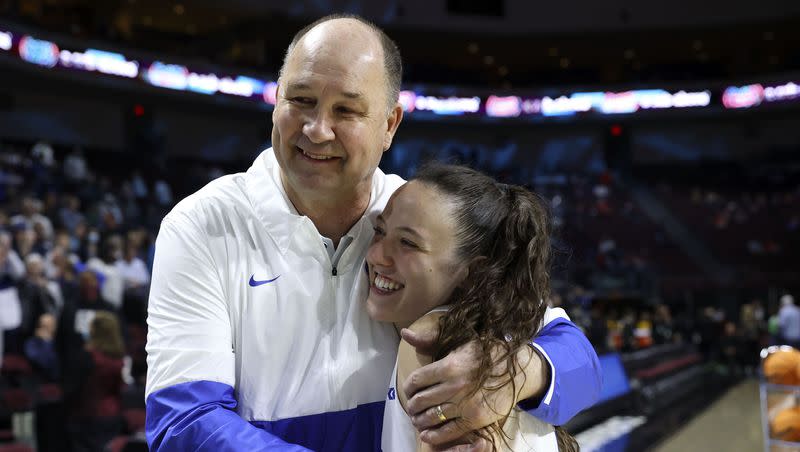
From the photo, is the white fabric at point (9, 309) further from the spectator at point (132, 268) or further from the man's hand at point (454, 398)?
the man's hand at point (454, 398)

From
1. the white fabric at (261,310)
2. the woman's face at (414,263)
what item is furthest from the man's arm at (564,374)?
the white fabric at (261,310)

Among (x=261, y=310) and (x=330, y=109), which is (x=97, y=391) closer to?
(x=261, y=310)

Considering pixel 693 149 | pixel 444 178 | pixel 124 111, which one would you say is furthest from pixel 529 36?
pixel 444 178

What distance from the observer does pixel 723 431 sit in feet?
24.6

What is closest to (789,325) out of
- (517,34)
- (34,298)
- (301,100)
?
(34,298)

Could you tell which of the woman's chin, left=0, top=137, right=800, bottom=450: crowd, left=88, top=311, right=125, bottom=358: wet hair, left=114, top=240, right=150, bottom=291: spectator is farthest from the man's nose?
left=114, top=240, right=150, bottom=291: spectator

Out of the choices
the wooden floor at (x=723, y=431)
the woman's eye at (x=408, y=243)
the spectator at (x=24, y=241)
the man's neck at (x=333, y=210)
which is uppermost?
the spectator at (x=24, y=241)

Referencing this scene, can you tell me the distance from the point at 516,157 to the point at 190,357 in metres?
26.7

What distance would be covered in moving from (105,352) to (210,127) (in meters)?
19.0

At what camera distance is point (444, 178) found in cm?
188

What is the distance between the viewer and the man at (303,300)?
1.58 metres

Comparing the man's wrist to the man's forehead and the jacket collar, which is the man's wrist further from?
the man's forehead

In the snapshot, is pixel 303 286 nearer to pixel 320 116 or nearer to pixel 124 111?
pixel 320 116

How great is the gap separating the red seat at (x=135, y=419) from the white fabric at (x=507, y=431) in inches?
136
